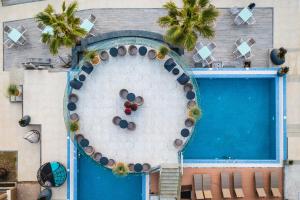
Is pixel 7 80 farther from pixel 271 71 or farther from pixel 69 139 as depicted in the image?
pixel 271 71

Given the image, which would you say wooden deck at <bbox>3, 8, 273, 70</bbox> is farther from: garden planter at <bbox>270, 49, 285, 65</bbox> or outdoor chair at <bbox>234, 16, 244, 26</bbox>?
garden planter at <bbox>270, 49, 285, 65</bbox>

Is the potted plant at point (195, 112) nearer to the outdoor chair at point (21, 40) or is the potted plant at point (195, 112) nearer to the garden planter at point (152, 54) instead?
the garden planter at point (152, 54)

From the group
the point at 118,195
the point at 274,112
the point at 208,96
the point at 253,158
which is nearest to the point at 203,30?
the point at 208,96

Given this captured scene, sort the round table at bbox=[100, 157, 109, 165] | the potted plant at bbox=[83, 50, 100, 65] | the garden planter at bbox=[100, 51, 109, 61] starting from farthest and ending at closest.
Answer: the garden planter at bbox=[100, 51, 109, 61], the round table at bbox=[100, 157, 109, 165], the potted plant at bbox=[83, 50, 100, 65]

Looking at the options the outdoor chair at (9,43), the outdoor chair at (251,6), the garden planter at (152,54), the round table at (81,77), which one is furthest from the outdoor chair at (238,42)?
the outdoor chair at (9,43)

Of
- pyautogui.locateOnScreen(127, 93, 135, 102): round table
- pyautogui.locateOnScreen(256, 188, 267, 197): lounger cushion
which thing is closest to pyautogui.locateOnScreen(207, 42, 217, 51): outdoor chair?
pyautogui.locateOnScreen(127, 93, 135, 102): round table
